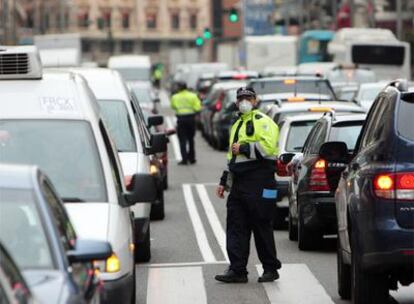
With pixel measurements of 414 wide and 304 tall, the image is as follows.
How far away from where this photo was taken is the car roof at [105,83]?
55.2 feet

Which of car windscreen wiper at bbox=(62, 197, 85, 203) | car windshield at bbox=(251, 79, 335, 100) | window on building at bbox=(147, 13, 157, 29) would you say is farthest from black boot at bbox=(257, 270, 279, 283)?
window on building at bbox=(147, 13, 157, 29)

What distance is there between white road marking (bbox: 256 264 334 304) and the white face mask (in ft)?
5.07

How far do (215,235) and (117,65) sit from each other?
4259 cm

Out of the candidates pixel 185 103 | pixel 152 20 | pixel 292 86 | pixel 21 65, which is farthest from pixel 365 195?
pixel 152 20

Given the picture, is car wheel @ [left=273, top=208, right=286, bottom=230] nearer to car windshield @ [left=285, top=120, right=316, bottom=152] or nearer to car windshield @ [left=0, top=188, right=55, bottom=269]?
car windshield @ [left=285, top=120, right=316, bottom=152]

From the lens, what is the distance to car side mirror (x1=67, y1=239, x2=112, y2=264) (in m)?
7.28

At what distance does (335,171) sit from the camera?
1495cm

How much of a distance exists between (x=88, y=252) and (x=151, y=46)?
166546 mm

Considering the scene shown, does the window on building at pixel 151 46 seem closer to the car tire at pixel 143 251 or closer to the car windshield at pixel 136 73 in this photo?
the car windshield at pixel 136 73

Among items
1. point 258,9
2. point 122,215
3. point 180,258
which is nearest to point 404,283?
point 122,215

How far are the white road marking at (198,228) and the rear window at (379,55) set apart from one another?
30444 mm

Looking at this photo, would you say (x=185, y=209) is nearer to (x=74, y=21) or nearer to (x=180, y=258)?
(x=180, y=258)

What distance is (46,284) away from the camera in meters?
6.75

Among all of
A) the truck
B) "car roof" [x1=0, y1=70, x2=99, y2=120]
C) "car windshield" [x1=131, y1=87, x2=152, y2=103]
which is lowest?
the truck
